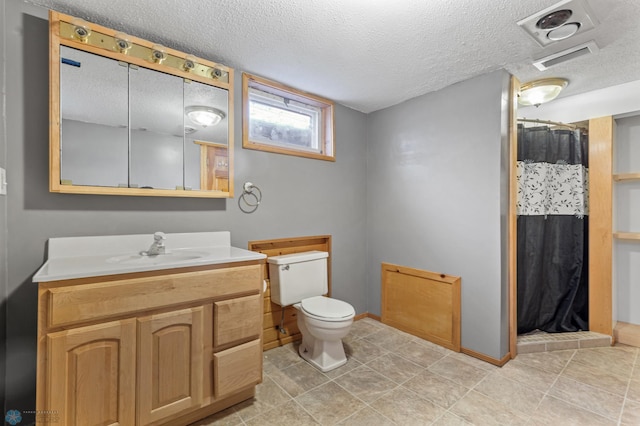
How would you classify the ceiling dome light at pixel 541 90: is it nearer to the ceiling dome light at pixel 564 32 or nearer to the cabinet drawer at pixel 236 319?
the ceiling dome light at pixel 564 32

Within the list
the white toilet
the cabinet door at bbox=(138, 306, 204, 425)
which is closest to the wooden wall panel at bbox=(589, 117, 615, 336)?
the white toilet

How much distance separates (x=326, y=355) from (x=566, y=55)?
8.43 ft

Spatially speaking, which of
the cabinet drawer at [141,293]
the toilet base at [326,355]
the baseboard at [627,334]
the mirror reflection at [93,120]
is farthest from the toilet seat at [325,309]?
the baseboard at [627,334]

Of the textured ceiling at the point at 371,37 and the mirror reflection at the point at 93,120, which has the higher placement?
the textured ceiling at the point at 371,37

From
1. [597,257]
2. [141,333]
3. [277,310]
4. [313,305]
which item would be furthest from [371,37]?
[597,257]

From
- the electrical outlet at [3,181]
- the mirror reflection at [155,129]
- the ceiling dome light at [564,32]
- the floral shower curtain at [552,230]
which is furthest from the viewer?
the floral shower curtain at [552,230]

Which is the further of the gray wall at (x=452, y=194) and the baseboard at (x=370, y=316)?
the baseboard at (x=370, y=316)

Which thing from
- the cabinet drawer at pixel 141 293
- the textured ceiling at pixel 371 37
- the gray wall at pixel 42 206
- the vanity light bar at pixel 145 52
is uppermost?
the textured ceiling at pixel 371 37

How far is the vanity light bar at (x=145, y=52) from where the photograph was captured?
154cm

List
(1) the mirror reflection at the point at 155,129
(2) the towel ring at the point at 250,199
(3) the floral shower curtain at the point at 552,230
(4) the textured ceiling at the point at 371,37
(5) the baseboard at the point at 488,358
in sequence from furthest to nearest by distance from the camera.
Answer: (3) the floral shower curtain at the point at 552,230 < (2) the towel ring at the point at 250,199 < (5) the baseboard at the point at 488,358 < (1) the mirror reflection at the point at 155,129 < (4) the textured ceiling at the point at 371,37

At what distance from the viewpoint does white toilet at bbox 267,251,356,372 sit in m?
1.99

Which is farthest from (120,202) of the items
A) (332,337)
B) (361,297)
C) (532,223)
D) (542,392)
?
(532,223)

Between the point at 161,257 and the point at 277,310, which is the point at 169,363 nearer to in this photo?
the point at 161,257

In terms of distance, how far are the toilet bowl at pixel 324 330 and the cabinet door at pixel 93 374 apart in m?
1.09
